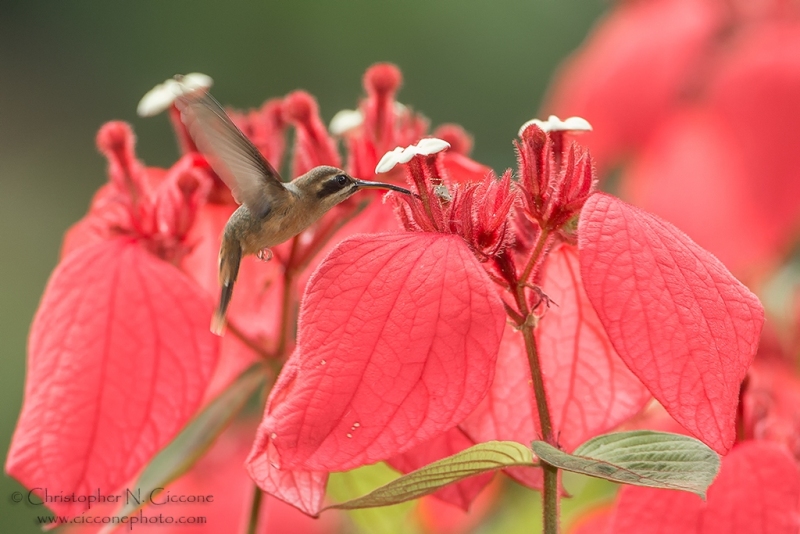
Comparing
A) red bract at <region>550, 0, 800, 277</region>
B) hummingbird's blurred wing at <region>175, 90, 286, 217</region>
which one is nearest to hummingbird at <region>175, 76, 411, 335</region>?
hummingbird's blurred wing at <region>175, 90, 286, 217</region>

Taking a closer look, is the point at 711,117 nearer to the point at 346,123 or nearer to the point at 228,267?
the point at 346,123

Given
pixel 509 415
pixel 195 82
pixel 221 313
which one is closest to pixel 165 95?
pixel 195 82

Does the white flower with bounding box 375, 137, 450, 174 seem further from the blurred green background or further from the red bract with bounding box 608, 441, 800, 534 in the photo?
the blurred green background

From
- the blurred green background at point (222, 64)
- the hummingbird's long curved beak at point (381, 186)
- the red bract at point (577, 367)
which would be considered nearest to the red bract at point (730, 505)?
the red bract at point (577, 367)

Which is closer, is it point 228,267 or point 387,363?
point 387,363

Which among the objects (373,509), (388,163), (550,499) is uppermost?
Result: (388,163)

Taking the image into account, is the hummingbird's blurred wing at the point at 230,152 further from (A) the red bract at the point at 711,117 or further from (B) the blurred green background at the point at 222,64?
(B) the blurred green background at the point at 222,64

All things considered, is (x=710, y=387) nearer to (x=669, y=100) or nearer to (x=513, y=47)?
(x=669, y=100)
